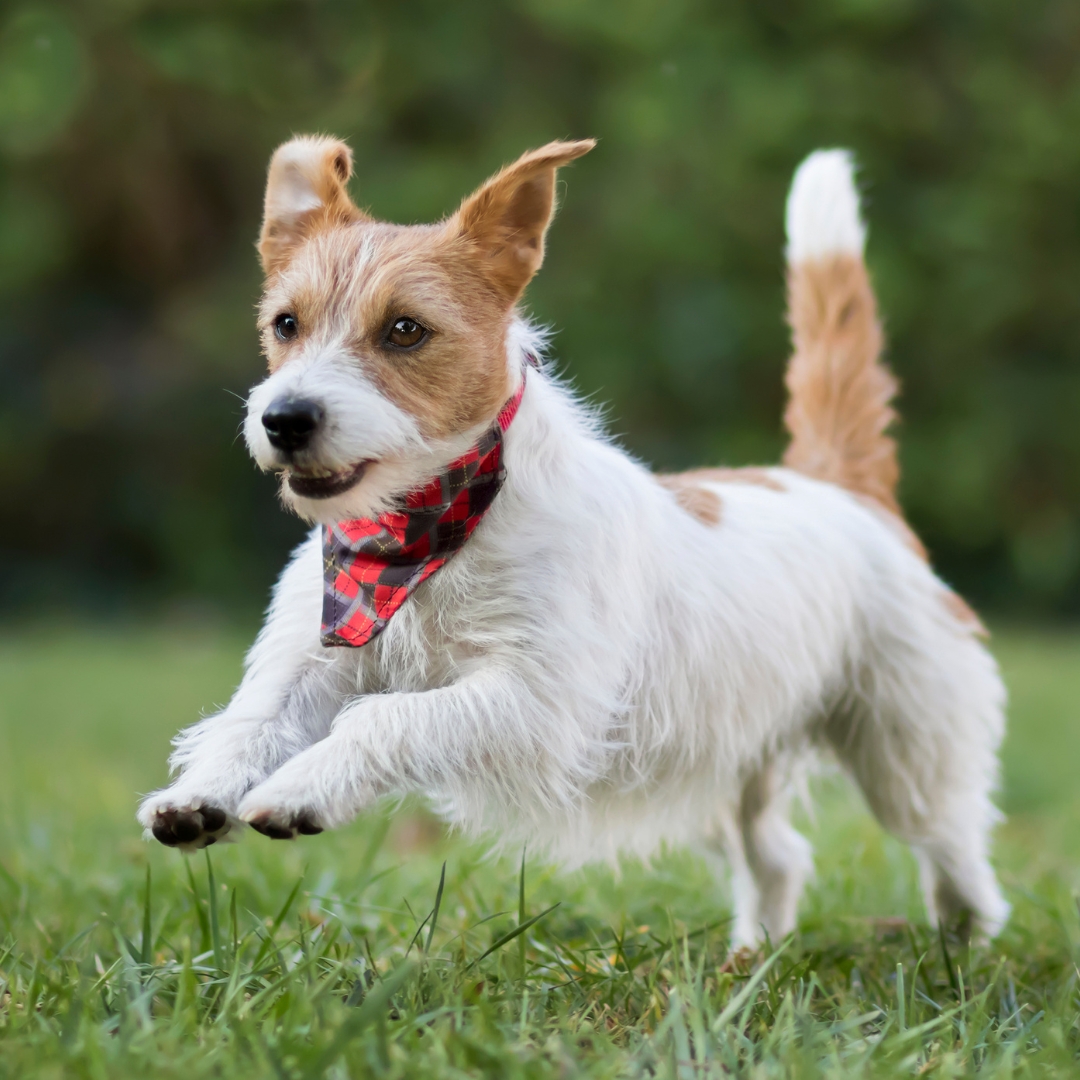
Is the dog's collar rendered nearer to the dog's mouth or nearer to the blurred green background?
the dog's mouth

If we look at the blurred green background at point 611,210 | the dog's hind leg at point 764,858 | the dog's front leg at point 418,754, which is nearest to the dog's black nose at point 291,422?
the dog's front leg at point 418,754

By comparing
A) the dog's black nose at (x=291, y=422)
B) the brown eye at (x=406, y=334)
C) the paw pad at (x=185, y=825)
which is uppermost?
the brown eye at (x=406, y=334)

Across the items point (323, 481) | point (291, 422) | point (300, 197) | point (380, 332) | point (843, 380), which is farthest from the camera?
point (843, 380)

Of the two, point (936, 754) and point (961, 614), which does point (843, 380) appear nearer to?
point (961, 614)

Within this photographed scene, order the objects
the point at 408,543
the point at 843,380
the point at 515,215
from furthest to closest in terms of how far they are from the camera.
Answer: the point at 843,380 < the point at 515,215 < the point at 408,543

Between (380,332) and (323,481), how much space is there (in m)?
0.36

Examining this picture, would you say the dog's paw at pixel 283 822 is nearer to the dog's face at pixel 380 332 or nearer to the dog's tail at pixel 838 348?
the dog's face at pixel 380 332

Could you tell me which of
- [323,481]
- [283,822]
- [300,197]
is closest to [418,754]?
[283,822]

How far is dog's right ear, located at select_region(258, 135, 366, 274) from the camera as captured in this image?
10.6 ft

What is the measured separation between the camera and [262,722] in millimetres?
2965

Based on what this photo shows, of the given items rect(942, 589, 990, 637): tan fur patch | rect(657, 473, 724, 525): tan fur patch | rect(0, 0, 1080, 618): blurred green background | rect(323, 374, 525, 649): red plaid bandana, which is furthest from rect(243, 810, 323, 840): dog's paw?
rect(0, 0, 1080, 618): blurred green background

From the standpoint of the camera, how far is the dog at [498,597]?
9.13ft

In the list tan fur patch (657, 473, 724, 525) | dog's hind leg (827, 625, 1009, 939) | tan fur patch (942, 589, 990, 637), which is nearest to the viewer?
tan fur patch (657, 473, 724, 525)

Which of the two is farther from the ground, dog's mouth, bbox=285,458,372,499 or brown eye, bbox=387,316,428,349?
brown eye, bbox=387,316,428,349
